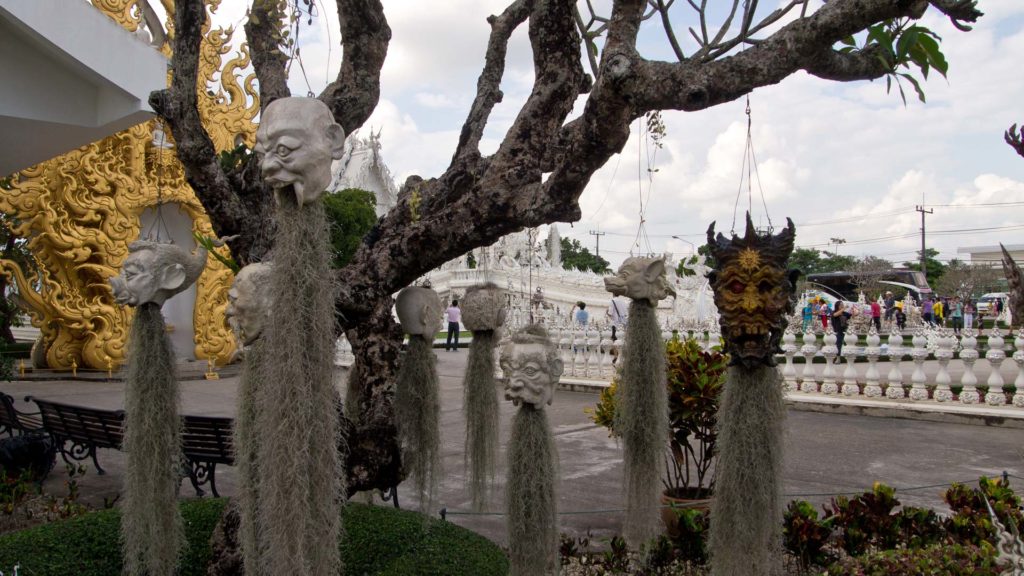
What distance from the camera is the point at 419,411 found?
11.7ft

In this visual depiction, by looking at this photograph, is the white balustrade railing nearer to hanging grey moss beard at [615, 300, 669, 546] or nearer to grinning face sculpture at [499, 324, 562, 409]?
hanging grey moss beard at [615, 300, 669, 546]

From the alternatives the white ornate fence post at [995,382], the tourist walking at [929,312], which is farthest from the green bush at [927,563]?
the tourist walking at [929,312]

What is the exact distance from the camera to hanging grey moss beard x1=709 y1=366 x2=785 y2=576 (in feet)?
9.02

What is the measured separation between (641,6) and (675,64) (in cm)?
34

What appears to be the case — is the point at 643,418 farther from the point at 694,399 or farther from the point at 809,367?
the point at 809,367

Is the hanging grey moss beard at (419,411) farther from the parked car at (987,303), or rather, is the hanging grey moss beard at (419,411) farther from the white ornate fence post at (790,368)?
the parked car at (987,303)

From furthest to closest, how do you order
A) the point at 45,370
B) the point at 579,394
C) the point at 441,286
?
the point at 441,286 → the point at 45,370 → the point at 579,394

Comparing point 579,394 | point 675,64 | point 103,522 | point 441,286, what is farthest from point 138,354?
point 441,286

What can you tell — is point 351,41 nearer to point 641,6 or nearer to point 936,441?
point 641,6

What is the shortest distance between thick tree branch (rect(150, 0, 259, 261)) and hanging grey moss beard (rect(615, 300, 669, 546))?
1.95 meters

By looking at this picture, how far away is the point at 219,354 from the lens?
1331cm

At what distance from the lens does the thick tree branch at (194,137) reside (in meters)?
3.41

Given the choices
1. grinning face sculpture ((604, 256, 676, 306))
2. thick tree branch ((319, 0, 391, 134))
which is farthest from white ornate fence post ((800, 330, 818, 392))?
thick tree branch ((319, 0, 391, 134))

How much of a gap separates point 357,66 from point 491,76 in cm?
76
